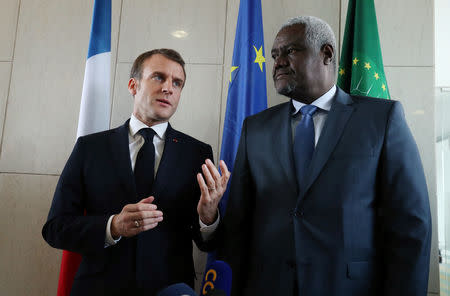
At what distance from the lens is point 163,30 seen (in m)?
2.85

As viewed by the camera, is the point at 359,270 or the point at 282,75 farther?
the point at 282,75

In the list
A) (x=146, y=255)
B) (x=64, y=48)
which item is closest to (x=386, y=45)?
(x=146, y=255)

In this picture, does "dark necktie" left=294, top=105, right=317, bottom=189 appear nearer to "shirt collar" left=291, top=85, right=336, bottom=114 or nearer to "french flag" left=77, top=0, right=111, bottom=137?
"shirt collar" left=291, top=85, right=336, bottom=114

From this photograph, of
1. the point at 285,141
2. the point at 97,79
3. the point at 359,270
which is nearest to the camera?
the point at 359,270

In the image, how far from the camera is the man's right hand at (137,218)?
58.4 inches

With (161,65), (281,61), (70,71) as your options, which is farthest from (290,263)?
(70,71)

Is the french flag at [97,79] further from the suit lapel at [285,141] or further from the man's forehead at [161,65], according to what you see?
the suit lapel at [285,141]

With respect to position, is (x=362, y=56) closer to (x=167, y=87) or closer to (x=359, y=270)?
(x=167, y=87)

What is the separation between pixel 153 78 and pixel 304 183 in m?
1.11

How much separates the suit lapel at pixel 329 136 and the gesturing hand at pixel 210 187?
378 millimetres

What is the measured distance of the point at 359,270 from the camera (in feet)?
4.30

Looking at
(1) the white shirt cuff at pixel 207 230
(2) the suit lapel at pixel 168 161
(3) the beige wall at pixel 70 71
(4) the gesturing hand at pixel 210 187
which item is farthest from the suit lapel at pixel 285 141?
(3) the beige wall at pixel 70 71

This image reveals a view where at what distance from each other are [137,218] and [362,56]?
1.72 m

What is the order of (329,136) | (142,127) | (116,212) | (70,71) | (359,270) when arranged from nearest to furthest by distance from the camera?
(359,270) < (329,136) < (116,212) < (142,127) < (70,71)
